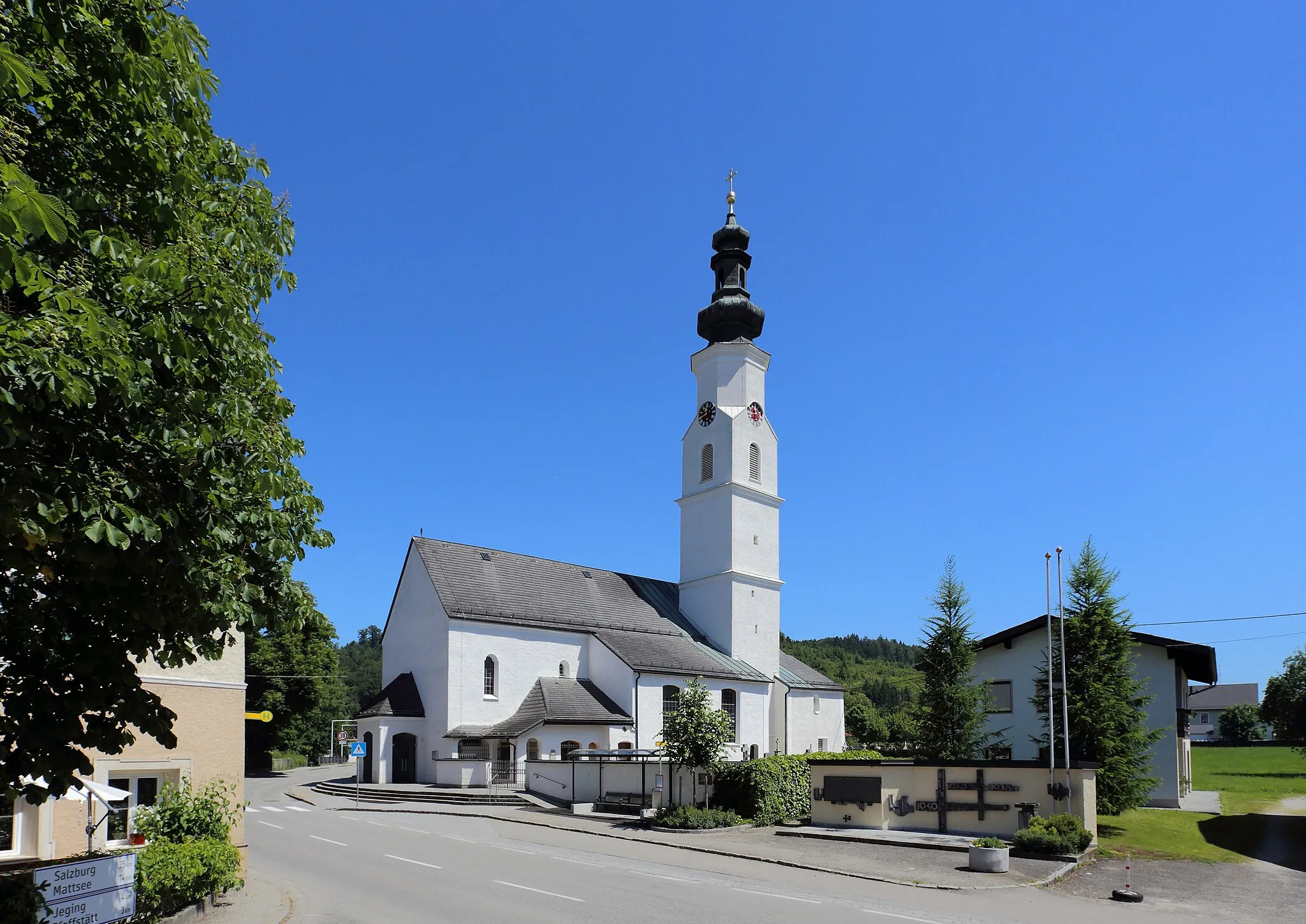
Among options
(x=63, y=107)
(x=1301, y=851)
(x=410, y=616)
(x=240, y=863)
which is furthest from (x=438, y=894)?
(x=410, y=616)

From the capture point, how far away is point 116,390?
20.0 feet

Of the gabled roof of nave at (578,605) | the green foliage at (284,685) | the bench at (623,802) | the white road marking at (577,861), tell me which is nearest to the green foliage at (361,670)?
the green foliage at (284,685)

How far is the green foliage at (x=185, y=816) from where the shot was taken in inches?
533

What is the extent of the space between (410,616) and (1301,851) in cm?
3490

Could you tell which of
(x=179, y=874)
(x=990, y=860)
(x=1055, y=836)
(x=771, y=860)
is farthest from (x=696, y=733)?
(x=179, y=874)

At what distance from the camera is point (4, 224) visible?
4.71 m

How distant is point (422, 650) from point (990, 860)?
2973 centimetres

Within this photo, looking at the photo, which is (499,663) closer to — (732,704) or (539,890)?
(732,704)

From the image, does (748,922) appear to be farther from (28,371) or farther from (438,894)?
(28,371)

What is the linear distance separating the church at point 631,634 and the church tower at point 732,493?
100 mm

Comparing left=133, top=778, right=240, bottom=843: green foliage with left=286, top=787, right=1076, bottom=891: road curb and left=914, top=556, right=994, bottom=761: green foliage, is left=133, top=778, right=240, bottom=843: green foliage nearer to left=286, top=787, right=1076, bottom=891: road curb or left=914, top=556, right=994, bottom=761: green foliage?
left=286, top=787, right=1076, bottom=891: road curb

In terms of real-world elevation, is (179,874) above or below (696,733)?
above

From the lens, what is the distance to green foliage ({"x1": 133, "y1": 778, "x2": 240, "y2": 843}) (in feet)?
44.4

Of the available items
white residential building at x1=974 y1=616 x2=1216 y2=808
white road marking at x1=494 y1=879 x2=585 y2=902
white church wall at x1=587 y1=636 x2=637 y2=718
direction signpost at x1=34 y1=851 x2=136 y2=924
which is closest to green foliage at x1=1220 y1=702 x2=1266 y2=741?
white residential building at x1=974 y1=616 x2=1216 y2=808
